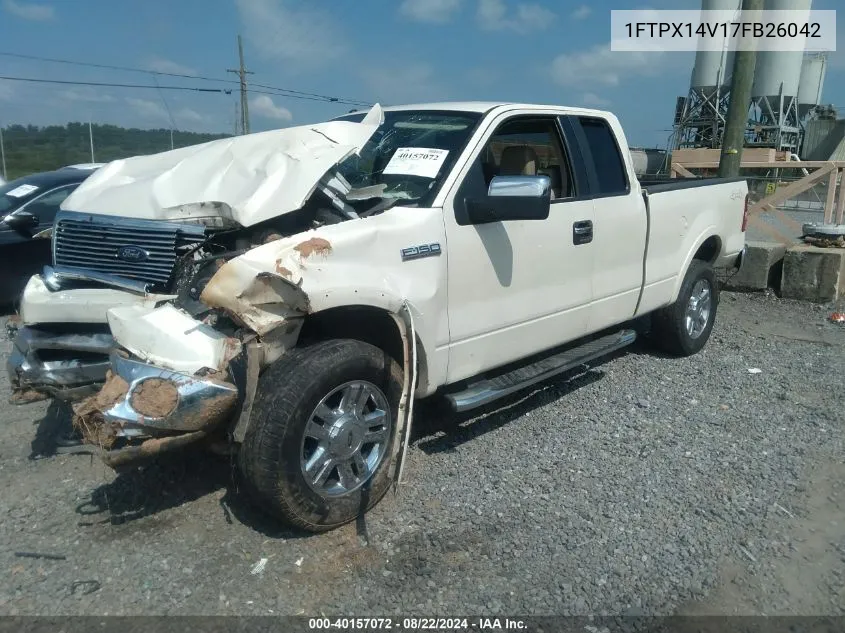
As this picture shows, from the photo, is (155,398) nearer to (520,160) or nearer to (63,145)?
(520,160)

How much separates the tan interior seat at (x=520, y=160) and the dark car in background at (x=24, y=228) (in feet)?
16.5

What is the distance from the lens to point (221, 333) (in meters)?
3.16

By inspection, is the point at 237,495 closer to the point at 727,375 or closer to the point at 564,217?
the point at 564,217

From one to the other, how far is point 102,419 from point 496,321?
219 cm

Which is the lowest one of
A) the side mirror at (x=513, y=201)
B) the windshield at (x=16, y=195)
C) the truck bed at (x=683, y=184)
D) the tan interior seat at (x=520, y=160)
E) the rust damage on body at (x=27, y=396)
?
the rust damage on body at (x=27, y=396)

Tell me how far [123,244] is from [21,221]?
4.39 meters

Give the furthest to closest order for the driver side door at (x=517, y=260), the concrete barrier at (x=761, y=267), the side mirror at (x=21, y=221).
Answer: the concrete barrier at (x=761, y=267), the side mirror at (x=21, y=221), the driver side door at (x=517, y=260)

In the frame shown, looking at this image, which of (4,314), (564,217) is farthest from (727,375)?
(4,314)

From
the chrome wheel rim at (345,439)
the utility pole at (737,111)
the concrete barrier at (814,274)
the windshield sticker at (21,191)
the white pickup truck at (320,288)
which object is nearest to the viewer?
the white pickup truck at (320,288)

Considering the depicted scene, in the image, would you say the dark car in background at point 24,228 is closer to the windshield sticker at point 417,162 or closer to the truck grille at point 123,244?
the truck grille at point 123,244

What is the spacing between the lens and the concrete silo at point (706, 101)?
1836 inches

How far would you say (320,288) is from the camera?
322 centimetres

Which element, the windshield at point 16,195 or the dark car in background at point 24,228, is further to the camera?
the windshield at point 16,195

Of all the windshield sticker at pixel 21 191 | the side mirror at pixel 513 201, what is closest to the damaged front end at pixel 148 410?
the side mirror at pixel 513 201
